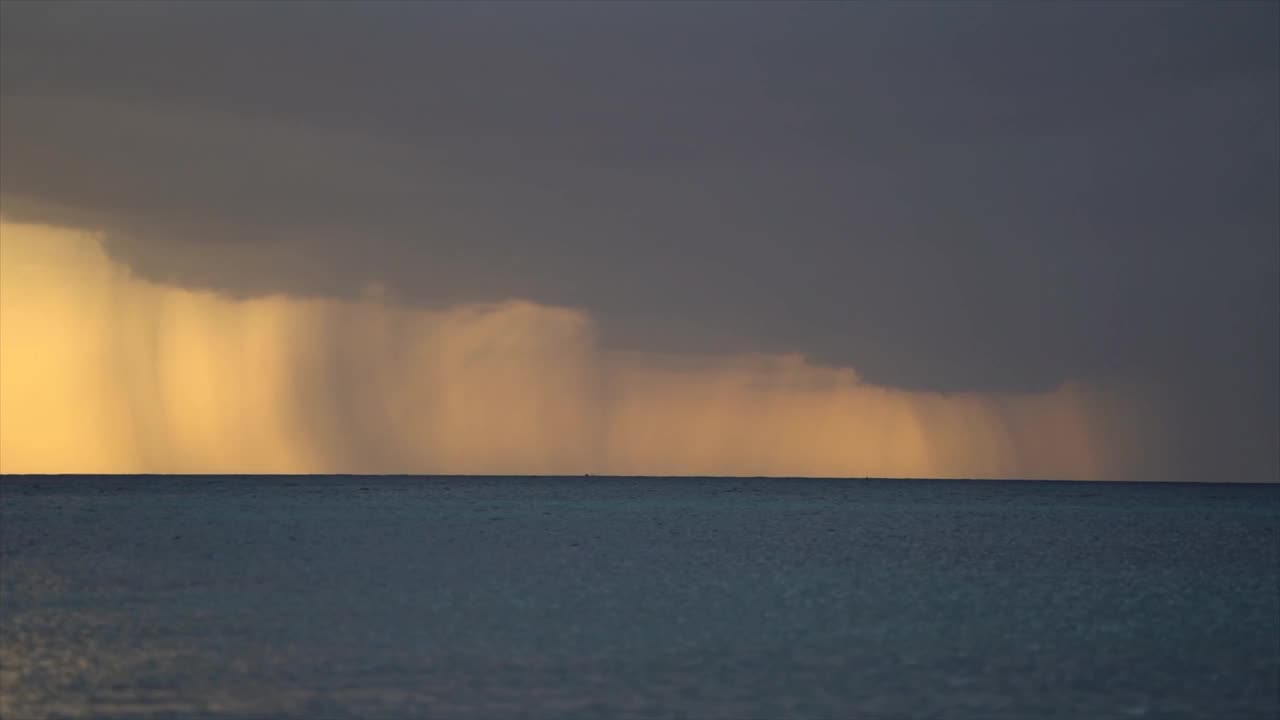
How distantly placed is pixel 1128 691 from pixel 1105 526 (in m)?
91.7

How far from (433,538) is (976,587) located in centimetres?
3880

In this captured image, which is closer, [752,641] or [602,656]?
[602,656]

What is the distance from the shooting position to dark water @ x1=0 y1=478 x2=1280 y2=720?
1210 inches

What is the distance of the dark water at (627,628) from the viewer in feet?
101

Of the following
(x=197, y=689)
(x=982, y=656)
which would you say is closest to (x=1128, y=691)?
(x=982, y=656)

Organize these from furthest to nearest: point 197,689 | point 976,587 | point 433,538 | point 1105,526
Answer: point 1105,526 → point 433,538 → point 976,587 → point 197,689

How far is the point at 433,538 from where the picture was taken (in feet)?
287

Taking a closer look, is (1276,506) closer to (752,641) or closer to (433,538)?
(433,538)

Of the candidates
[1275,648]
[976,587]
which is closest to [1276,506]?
[976,587]

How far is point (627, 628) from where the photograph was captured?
138ft

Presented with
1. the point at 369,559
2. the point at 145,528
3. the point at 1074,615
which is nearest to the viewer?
the point at 1074,615

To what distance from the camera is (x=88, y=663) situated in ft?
111

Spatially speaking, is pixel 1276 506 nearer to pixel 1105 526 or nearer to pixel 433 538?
pixel 1105 526

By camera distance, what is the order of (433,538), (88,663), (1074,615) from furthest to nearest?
(433,538) < (1074,615) < (88,663)
